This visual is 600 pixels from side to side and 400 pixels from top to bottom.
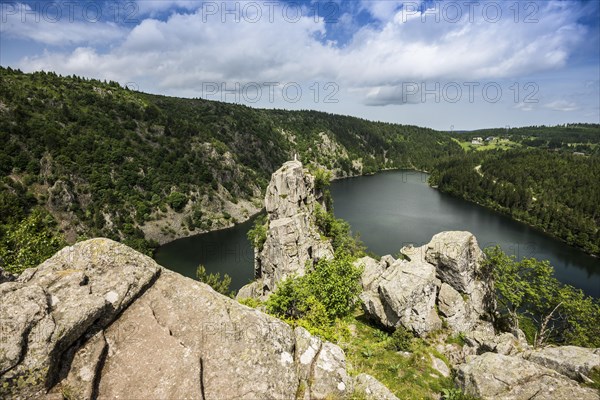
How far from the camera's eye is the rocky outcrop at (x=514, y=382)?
1294 centimetres

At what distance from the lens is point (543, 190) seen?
145125 mm

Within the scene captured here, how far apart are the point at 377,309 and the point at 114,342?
23427 mm

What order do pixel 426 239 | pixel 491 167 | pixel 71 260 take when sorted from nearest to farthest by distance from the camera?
pixel 71 260 < pixel 426 239 < pixel 491 167

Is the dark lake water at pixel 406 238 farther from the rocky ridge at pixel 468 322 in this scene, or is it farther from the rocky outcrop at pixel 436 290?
the rocky ridge at pixel 468 322

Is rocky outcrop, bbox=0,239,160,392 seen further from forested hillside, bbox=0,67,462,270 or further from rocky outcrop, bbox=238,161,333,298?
forested hillside, bbox=0,67,462,270

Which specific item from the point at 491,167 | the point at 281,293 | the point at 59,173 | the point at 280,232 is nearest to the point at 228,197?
the point at 59,173

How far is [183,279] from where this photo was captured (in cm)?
1041

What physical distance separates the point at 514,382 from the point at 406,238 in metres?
92.0

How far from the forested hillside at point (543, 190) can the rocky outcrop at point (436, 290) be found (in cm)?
9949

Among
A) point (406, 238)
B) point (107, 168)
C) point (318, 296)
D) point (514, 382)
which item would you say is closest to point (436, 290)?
point (318, 296)

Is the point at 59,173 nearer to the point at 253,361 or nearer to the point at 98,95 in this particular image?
the point at 98,95

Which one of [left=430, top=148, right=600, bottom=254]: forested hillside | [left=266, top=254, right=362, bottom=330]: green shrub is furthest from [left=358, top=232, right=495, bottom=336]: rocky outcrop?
[left=430, top=148, right=600, bottom=254]: forested hillside

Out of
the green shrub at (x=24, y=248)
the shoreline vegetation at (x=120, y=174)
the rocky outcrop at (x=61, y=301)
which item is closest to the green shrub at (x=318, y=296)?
the rocky outcrop at (x=61, y=301)

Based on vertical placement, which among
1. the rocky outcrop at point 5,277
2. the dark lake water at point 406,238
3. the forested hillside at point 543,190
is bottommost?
the dark lake water at point 406,238
